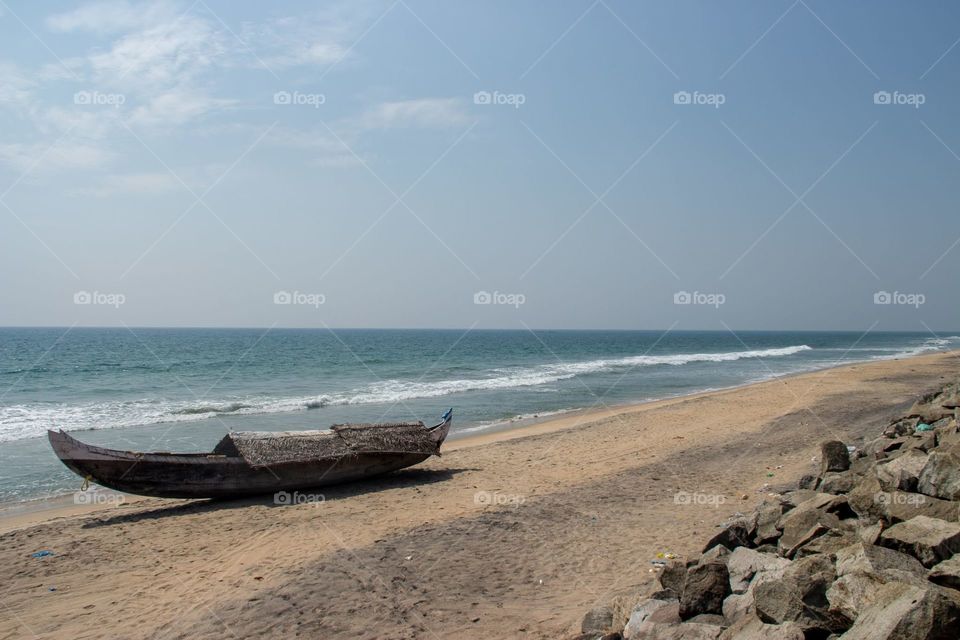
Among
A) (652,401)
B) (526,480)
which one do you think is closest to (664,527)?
(526,480)

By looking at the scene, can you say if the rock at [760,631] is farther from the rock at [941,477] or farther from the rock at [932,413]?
the rock at [932,413]

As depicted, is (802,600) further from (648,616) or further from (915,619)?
(648,616)

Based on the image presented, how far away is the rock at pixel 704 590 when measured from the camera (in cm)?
492

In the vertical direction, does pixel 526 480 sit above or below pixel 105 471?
below

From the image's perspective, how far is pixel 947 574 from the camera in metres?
3.89

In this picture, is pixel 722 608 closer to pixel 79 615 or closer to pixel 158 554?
pixel 79 615

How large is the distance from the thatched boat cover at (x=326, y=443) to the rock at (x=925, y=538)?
29.7 feet

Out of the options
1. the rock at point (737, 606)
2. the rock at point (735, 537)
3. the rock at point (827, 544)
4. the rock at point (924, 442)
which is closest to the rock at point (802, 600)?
the rock at point (737, 606)

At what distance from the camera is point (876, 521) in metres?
5.43

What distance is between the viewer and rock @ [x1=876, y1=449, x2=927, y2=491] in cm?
575

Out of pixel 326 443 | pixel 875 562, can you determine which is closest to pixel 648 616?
pixel 875 562

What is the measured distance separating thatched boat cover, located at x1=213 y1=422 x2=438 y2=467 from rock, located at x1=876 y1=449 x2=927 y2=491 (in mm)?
8373

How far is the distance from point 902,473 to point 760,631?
9.47 feet

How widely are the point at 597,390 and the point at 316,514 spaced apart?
2121 centimetres
